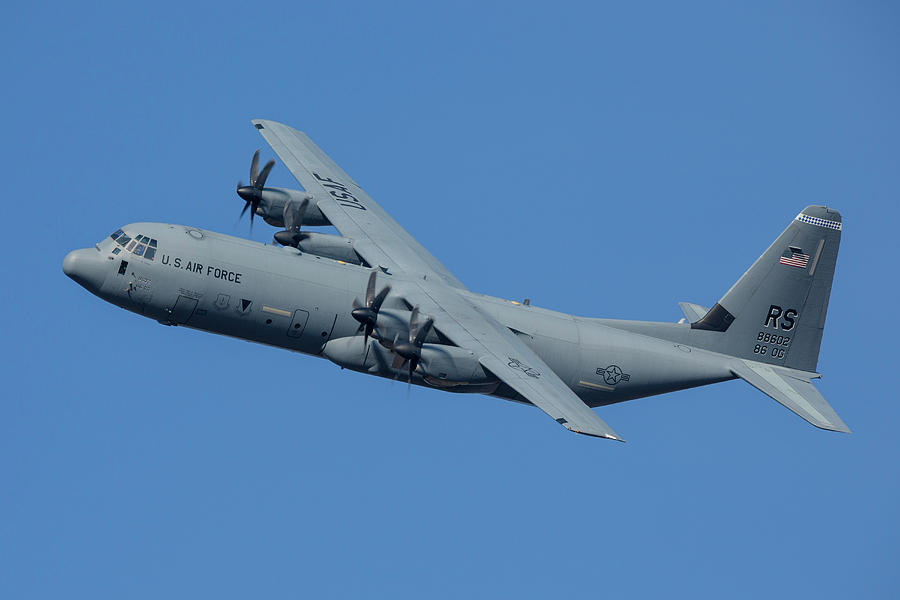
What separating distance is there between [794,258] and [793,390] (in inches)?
200

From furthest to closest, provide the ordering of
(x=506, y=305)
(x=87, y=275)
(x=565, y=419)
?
(x=506, y=305) < (x=87, y=275) < (x=565, y=419)

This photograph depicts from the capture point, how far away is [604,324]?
44.7 meters

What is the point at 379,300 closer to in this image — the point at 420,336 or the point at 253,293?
the point at 420,336

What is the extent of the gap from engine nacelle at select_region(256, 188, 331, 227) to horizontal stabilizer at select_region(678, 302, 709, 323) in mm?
14702

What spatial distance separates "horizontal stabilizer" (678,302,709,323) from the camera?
46.6 m

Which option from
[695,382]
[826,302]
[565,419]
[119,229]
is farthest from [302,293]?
[826,302]

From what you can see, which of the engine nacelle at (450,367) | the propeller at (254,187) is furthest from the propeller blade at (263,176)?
the engine nacelle at (450,367)

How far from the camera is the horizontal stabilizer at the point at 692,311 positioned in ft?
153

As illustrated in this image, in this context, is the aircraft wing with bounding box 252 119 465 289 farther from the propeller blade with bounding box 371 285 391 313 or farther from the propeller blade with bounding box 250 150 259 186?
the propeller blade with bounding box 371 285 391 313

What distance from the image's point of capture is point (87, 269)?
4009cm

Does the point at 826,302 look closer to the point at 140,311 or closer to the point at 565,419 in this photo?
the point at 565,419

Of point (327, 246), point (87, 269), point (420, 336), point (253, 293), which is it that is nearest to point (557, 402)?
point (420, 336)

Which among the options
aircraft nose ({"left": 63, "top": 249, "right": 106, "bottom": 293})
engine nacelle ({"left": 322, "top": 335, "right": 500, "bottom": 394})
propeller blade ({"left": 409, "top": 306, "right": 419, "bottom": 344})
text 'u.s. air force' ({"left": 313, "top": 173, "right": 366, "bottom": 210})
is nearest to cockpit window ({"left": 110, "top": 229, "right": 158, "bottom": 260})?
aircraft nose ({"left": 63, "top": 249, "right": 106, "bottom": 293})

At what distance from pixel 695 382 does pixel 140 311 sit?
2026 cm
